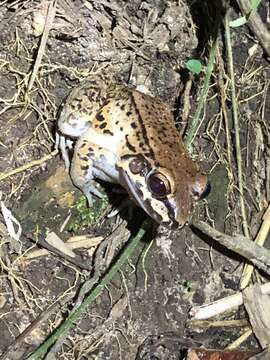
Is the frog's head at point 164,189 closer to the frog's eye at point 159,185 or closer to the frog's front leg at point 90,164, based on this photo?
the frog's eye at point 159,185

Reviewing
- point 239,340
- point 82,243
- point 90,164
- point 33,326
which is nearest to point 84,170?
point 90,164

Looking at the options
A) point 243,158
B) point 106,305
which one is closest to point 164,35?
point 243,158

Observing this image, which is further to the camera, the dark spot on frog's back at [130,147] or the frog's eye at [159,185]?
the dark spot on frog's back at [130,147]

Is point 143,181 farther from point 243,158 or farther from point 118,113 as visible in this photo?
point 243,158

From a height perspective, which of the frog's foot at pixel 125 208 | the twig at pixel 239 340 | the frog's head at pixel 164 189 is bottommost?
the twig at pixel 239 340

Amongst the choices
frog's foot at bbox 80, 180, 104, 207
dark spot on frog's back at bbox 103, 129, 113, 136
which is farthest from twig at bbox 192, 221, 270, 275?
dark spot on frog's back at bbox 103, 129, 113, 136

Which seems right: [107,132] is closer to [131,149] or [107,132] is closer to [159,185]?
[131,149]

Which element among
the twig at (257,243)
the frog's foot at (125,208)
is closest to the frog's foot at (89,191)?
the frog's foot at (125,208)
